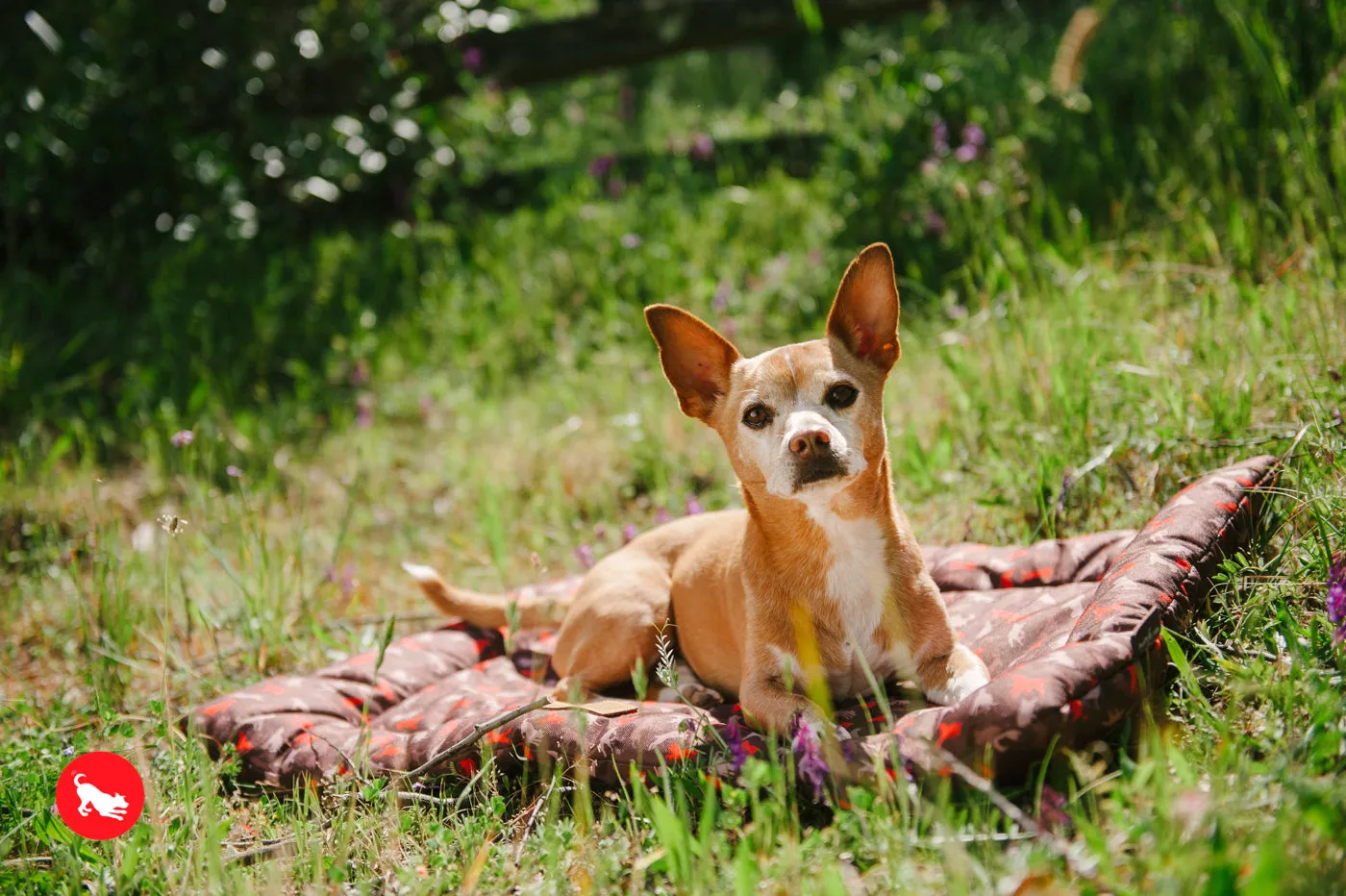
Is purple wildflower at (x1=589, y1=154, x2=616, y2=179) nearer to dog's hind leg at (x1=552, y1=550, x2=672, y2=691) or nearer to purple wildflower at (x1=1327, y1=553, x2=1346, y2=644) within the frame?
dog's hind leg at (x1=552, y1=550, x2=672, y2=691)

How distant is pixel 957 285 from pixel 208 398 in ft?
14.7

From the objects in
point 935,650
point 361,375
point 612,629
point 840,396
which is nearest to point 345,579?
point 612,629

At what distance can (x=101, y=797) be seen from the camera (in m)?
2.42

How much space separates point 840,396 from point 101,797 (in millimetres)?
2123

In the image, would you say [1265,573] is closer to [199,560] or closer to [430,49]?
[199,560]

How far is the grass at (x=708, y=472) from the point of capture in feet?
6.77

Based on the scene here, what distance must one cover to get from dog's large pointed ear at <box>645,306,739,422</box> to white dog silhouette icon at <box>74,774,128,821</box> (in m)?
1.78

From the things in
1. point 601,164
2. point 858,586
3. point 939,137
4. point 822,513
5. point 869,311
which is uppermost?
point 601,164

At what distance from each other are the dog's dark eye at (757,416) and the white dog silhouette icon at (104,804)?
72.5 inches

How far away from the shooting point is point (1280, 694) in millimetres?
2180

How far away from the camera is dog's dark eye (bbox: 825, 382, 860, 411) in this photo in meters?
2.80

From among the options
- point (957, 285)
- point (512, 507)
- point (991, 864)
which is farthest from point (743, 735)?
point (957, 285)

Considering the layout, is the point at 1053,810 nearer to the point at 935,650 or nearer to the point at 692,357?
the point at 935,650

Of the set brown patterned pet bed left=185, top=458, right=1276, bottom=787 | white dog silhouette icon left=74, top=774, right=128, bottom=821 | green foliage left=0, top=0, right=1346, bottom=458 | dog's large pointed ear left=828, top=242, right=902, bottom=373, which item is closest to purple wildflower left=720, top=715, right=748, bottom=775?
brown patterned pet bed left=185, top=458, right=1276, bottom=787
